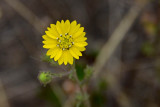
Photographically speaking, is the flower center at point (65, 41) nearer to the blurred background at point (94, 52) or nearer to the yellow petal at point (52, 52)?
the yellow petal at point (52, 52)

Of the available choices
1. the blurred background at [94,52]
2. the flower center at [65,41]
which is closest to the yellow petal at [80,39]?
the flower center at [65,41]

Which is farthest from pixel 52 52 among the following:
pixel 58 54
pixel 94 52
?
pixel 94 52

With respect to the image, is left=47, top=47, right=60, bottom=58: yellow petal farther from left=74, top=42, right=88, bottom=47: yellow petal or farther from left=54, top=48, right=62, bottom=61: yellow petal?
left=74, top=42, right=88, bottom=47: yellow petal

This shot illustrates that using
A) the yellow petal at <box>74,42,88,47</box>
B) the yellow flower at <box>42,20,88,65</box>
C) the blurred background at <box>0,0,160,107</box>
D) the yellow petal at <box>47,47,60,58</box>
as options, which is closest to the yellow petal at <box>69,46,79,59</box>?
the yellow flower at <box>42,20,88,65</box>

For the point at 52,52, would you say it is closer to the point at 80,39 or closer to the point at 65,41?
the point at 65,41

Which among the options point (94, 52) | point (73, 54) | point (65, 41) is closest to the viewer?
point (73, 54)

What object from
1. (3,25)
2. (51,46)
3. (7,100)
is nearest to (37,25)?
(3,25)
